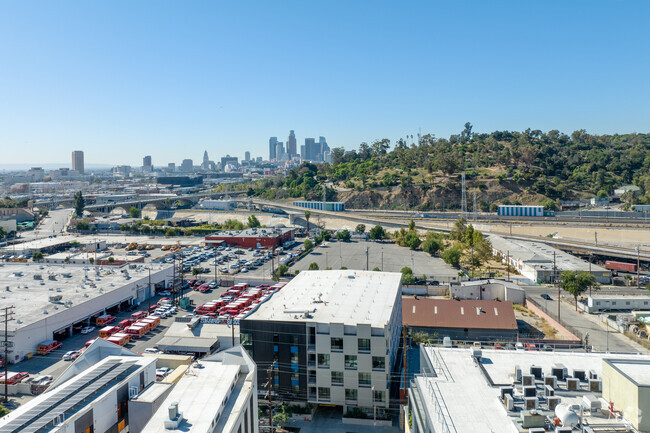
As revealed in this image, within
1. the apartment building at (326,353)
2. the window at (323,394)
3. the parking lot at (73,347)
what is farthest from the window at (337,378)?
the parking lot at (73,347)

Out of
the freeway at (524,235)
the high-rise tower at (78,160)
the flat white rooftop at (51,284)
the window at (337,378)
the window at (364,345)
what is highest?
the high-rise tower at (78,160)

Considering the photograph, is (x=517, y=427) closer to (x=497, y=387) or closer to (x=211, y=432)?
(x=497, y=387)

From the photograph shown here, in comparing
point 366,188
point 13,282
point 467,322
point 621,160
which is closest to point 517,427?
point 467,322

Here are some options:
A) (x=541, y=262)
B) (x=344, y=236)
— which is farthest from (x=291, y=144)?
(x=541, y=262)

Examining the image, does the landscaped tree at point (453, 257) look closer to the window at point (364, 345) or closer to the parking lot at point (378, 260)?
the parking lot at point (378, 260)

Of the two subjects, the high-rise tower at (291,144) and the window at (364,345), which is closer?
the window at (364,345)

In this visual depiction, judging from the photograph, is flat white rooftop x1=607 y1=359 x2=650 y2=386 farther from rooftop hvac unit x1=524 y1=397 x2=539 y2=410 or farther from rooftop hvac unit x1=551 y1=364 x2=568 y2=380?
rooftop hvac unit x1=524 y1=397 x2=539 y2=410

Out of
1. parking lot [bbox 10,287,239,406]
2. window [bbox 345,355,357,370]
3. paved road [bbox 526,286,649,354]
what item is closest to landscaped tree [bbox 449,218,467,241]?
paved road [bbox 526,286,649,354]
